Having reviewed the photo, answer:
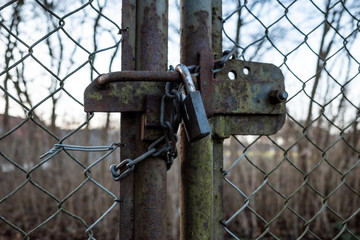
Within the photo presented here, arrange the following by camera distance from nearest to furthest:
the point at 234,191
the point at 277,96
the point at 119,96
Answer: the point at 119,96 → the point at 277,96 → the point at 234,191

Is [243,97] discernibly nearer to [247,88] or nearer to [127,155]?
[247,88]

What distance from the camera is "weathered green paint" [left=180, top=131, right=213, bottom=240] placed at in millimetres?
663

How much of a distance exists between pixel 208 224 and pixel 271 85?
388mm

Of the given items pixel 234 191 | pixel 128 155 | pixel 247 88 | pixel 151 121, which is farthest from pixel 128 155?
pixel 234 191

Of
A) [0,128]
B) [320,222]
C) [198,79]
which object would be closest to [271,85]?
[198,79]

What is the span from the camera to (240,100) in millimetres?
717

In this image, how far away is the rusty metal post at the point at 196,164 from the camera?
2.18ft

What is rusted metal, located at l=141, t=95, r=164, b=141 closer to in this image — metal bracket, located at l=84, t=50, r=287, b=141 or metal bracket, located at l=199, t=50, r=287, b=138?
metal bracket, located at l=84, t=50, r=287, b=141

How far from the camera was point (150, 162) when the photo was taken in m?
0.64

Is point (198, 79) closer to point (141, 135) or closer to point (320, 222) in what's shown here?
point (141, 135)

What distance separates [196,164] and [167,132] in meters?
0.13

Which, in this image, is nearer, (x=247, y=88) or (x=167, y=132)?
(x=167, y=132)

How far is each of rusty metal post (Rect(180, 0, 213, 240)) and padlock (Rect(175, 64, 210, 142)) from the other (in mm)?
134

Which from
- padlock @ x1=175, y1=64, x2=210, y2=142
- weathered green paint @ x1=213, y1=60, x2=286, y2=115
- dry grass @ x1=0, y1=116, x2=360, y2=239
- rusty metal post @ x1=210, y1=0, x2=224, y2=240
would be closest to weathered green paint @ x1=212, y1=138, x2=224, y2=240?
rusty metal post @ x1=210, y1=0, x2=224, y2=240
